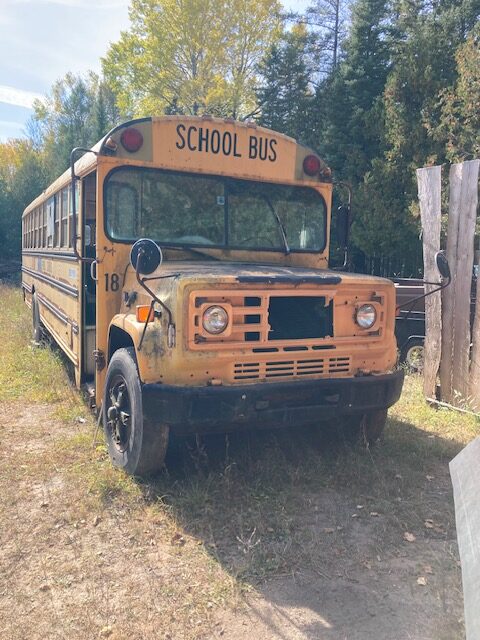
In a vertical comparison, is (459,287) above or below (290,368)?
above

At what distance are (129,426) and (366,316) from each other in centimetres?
186

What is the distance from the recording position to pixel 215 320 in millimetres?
3484

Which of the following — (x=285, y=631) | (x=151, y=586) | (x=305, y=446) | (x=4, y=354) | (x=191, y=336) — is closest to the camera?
(x=285, y=631)

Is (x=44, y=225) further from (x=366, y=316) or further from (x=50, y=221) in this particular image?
(x=366, y=316)

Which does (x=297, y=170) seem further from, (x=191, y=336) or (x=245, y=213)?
(x=191, y=336)

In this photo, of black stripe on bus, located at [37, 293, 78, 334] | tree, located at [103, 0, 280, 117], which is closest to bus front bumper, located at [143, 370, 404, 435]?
black stripe on bus, located at [37, 293, 78, 334]

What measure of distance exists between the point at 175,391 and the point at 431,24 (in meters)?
20.5

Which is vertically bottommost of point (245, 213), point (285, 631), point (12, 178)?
point (285, 631)

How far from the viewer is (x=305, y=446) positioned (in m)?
4.62

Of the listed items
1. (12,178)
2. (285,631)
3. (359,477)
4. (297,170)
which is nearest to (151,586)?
(285,631)

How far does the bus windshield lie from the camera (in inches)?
174

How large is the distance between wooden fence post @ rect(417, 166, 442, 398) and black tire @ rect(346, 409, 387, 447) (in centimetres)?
149

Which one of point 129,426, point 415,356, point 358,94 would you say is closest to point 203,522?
point 129,426

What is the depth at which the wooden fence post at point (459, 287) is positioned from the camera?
5.36m
